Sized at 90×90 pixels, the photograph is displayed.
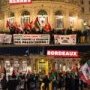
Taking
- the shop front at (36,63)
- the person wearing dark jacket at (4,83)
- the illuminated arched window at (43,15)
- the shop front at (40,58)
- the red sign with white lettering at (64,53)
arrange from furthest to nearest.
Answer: the illuminated arched window at (43,15) → the shop front at (36,63) → the shop front at (40,58) → the red sign with white lettering at (64,53) → the person wearing dark jacket at (4,83)

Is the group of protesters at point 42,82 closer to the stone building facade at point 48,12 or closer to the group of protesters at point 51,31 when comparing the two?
the group of protesters at point 51,31

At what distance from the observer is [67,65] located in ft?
150

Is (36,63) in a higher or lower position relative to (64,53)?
lower

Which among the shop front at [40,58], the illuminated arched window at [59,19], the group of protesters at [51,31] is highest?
the illuminated arched window at [59,19]

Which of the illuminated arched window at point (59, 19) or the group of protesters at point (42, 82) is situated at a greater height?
the illuminated arched window at point (59, 19)

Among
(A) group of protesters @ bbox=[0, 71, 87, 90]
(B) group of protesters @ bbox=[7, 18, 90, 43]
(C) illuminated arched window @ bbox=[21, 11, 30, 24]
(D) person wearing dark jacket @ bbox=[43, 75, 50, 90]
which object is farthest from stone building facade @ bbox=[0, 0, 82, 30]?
(D) person wearing dark jacket @ bbox=[43, 75, 50, 90]

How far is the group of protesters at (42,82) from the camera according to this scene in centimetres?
3509

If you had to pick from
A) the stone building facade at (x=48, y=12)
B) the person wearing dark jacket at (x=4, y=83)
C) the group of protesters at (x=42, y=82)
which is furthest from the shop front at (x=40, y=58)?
the stone building facade at (x=48, y=12)

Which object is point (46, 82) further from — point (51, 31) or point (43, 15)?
point (43, 15)

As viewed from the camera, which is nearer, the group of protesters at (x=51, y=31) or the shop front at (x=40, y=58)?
the shop front at (x=40, y=58)

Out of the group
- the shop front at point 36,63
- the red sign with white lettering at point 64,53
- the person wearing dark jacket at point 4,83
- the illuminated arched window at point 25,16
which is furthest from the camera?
the illuminated arched window at point 25,16

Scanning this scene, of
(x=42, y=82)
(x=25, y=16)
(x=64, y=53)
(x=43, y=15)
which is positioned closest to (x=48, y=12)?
(x=43, y=15)

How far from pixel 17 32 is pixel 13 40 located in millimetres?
912

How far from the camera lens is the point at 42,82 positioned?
35500 millimetres
